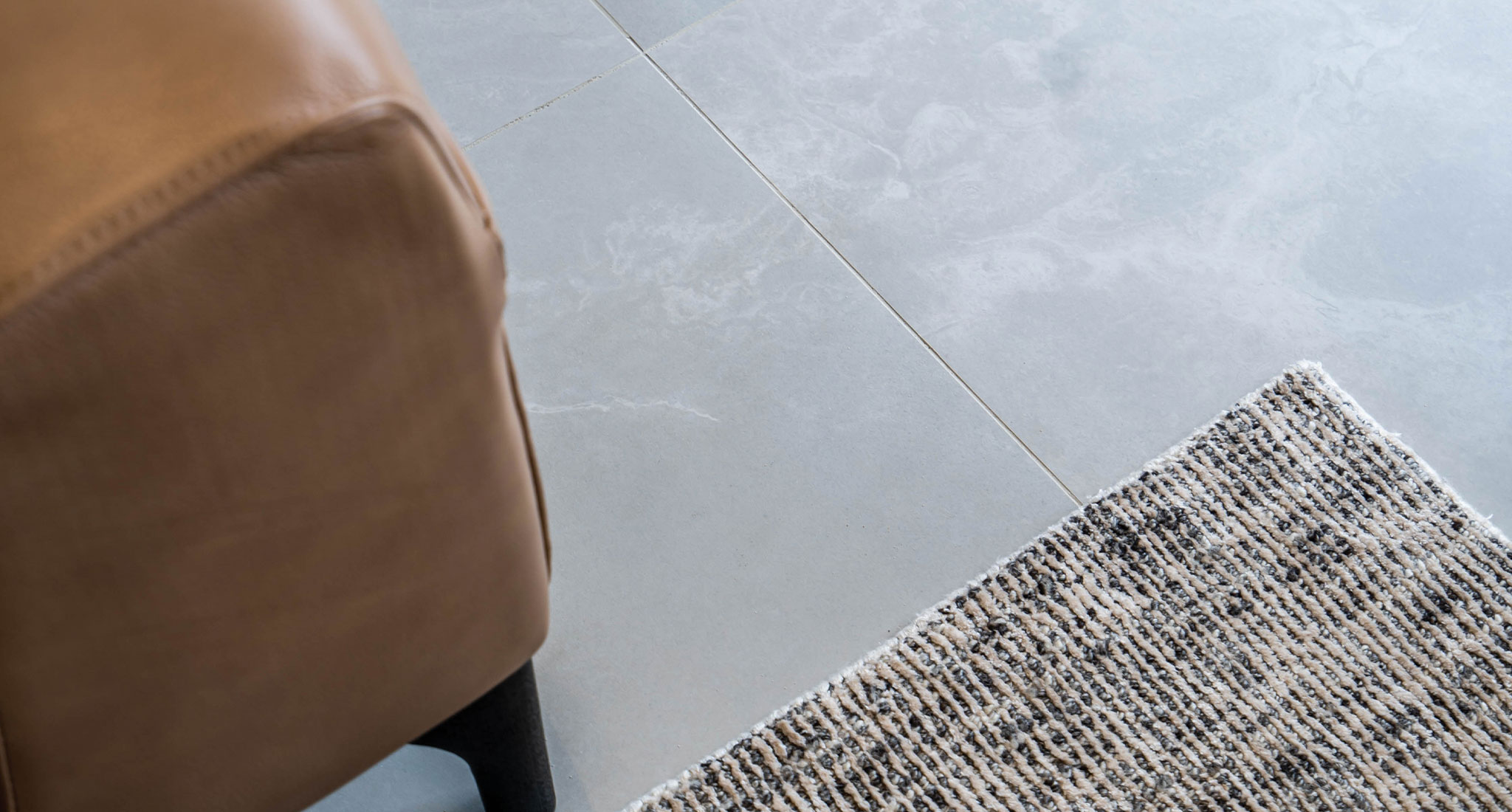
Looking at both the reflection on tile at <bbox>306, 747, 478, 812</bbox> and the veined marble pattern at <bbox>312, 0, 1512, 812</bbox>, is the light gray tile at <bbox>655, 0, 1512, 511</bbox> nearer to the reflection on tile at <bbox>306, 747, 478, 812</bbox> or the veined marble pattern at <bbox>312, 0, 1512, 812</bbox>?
the veined marble pattern at <bbox>312, 0, 1512, 812</bbox>

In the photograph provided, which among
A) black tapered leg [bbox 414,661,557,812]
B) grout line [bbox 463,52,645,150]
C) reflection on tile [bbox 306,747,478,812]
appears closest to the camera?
black tapered leg [bbox 414,661,557,812]

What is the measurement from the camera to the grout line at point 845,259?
112 centimetres

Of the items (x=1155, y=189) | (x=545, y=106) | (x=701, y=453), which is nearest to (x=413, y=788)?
(x=701, y=453)

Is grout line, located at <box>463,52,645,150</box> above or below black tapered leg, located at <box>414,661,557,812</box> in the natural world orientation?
above

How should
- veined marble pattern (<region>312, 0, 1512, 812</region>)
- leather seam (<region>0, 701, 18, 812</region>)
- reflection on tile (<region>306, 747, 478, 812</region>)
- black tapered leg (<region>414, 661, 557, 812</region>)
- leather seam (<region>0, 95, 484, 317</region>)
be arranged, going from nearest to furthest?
leather seam (<region>0, 95, 484, 317</region>) → leather seam (<region>0, 701, 18, 812</region>) → black tapered leg (<region>414, 661, 557, 812</region>) → reflection on tile (<region>306, 747, 478, 812</region>) → veined marble pattern (<region>312, 0, 1512, 812</region>)

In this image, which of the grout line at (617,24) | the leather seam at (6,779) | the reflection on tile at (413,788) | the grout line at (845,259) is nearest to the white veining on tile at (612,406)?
the grout line at (845,259)

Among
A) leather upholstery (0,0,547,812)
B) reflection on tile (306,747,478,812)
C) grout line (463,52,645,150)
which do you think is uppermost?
leather upholstery (0,0,547,812)

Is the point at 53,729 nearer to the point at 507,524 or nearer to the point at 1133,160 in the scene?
the point at 507,524

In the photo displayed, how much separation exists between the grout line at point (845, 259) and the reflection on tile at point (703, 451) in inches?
0.4

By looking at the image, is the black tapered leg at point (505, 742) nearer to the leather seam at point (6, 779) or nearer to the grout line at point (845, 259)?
the leather seam at point (6, 779)

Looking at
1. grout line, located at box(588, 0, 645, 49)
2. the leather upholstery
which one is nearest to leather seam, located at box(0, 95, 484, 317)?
the leather upholstery

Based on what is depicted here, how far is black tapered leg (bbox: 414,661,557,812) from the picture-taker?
704 mm

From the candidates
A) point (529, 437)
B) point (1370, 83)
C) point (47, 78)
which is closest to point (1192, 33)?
point (1370, 83)

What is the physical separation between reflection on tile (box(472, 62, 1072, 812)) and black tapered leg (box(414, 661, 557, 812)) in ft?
0.34
